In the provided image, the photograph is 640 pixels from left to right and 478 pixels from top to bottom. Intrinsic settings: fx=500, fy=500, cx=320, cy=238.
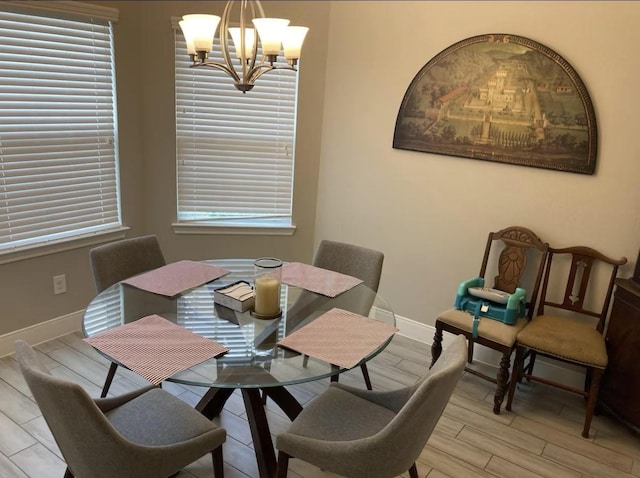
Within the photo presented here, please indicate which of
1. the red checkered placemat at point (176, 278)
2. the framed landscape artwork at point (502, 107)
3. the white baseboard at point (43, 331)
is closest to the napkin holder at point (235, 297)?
the red checkered placemat at point (176, 278)

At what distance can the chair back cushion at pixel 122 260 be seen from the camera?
254 centimetres

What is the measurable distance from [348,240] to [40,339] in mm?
2190

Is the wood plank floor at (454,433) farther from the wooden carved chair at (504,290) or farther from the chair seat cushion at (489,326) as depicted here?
the chair seat cushion at (489,326)

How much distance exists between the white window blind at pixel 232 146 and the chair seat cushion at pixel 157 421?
6.71 ft

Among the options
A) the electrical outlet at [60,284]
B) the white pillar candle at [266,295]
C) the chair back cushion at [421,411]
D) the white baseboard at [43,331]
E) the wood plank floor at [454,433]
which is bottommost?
the wood plank floor at [454,433]

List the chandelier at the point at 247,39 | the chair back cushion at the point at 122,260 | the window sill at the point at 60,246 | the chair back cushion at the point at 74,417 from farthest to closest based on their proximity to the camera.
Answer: the window sill at the point at 60,246, the chair back cushion at the point at 122,260, the chandelier at the point at 247,39, the chair back cushion at the point at 74,417

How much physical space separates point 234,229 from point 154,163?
2.47ft

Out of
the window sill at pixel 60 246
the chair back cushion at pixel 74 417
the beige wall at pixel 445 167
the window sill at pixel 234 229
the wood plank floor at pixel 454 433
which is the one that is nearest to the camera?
the chair back cushion at pixel 74 417

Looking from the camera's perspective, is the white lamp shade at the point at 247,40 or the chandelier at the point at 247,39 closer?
the chandelier at the point at 247,39

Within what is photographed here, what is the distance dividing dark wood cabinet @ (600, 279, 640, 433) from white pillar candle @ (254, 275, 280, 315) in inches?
71.9

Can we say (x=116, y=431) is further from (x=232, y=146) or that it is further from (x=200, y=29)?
(x=232, y=146)

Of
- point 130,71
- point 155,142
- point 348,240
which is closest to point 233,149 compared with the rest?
point 155,142

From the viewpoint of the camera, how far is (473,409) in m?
2.82

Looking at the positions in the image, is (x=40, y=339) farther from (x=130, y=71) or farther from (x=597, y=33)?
(x=597, y=33)
